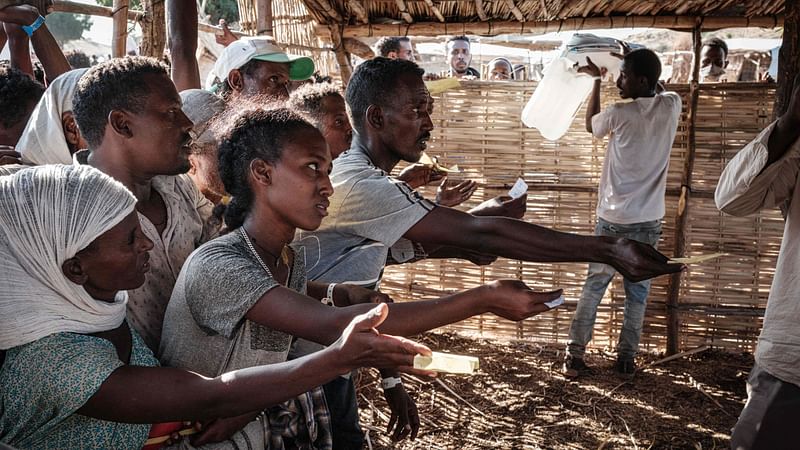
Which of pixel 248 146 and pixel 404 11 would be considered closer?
pixel 248 146

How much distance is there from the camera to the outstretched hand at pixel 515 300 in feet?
6.02

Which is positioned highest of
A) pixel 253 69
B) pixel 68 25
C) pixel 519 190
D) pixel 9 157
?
pixel 68 25

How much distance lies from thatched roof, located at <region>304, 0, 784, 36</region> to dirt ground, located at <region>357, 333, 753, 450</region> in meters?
2.69

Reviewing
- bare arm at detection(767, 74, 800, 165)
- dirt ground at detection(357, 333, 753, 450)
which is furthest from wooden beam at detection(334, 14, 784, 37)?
bare arm at detection(767, 74, 800, 165)

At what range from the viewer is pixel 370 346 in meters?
1.45

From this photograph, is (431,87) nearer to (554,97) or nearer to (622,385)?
(554,97)

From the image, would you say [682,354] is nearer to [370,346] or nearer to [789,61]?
[789,61]

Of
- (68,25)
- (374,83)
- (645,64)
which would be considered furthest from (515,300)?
(68,25)

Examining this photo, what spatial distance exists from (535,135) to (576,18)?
3.55 feet

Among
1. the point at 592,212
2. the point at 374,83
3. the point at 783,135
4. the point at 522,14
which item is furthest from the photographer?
the point at 592,212

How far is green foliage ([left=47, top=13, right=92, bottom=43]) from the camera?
29562mm

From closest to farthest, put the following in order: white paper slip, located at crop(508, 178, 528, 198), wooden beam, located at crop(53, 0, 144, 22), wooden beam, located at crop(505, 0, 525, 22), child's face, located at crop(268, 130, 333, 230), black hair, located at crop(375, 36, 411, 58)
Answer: child's face, located at crop(268, 130, 333, 230) < white paper slip, located at crop(508, 178, 528, 198) < wooden beam, located at crop(53, 0, 144, 22) < wooden beam, located at crop(505, 0, 525, 22) < black hair, located at crop(375, 36, 411, 58)

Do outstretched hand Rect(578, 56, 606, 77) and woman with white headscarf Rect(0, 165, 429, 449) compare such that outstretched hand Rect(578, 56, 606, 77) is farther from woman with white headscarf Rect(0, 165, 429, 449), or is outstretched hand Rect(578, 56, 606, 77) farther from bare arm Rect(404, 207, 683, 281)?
woman with white headscarf Rect(0, 165, 429, 449)

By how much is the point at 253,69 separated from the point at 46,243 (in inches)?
77.7
